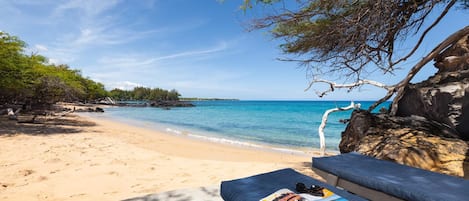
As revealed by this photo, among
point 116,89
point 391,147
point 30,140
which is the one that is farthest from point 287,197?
point 116,89

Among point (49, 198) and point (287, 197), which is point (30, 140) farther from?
point (287, 197)

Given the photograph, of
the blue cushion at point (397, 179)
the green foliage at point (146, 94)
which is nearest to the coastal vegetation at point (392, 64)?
the blue cushion at point (397, 179)

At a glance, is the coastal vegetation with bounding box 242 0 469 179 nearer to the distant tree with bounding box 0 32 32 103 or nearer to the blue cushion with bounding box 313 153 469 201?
the blue cushion with bounding box 313 153 469 201

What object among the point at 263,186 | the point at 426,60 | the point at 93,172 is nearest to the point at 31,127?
the point at 93,172

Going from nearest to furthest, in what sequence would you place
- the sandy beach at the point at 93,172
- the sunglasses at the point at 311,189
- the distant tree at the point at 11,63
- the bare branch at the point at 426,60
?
1. the sunglasses at the point at 311,189
2. the sandy beach at the point at 93,172
3. the bare branch at the point at 426,60
4. the distant tree at the point at 11,63

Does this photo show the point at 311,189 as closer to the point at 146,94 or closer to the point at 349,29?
the point at 349,29

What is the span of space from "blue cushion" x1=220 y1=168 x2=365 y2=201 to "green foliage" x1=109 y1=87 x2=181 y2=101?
75.0 metres

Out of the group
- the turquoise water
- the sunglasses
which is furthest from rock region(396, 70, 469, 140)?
the sunglasses

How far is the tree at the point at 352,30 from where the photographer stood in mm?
3283

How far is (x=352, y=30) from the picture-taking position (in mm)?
3463

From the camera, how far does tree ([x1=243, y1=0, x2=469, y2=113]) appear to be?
129 inches

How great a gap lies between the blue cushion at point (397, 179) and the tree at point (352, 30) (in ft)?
5.61

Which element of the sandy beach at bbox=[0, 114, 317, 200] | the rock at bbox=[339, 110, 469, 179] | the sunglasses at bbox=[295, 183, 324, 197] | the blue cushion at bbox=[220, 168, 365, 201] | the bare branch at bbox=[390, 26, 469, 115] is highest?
the bare branch at bbox=[390, 26, 469, 115]

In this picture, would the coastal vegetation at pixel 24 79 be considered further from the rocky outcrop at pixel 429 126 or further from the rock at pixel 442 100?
the rock at pixel 442 100
